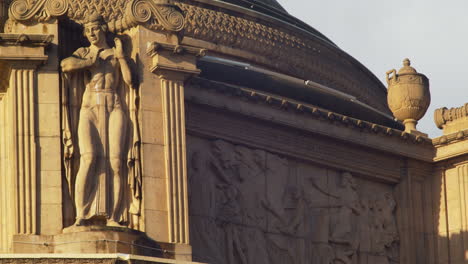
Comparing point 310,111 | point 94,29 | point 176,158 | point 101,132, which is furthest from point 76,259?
point 310,111

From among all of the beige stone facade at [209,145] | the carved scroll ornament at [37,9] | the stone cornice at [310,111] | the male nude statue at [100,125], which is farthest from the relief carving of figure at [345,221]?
the carved scroll ornament at [37,9]

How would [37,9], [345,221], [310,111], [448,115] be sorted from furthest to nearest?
1. [448,115]
2. [345,221]
3. [310,111]
4. [37,9]

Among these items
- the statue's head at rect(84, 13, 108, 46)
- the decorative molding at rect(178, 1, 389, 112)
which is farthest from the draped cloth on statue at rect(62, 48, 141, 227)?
the decorative molding at rect(178, 1, 389, 112)

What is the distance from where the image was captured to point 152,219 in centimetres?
4203

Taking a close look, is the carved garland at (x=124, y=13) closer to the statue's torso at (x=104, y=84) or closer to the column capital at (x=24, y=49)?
the column capital at (x=24, y=49)

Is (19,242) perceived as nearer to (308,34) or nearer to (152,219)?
(152,219)

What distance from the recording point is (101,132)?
42312 millimetres

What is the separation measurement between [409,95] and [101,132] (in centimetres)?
1169

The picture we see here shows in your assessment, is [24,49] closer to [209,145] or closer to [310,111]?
[209,145]

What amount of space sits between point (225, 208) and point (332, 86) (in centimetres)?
968

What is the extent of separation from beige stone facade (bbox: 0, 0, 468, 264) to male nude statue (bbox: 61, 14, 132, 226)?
0.03 meters

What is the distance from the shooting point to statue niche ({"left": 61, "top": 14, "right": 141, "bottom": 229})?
4184cm

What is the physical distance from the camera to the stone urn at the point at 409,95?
171ft

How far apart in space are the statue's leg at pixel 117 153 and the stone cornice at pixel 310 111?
11.4ft
